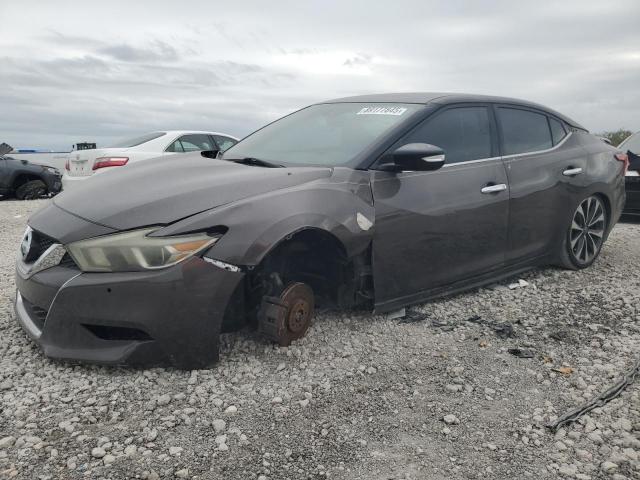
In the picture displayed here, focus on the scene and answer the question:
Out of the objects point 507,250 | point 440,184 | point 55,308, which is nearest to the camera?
point 55,308

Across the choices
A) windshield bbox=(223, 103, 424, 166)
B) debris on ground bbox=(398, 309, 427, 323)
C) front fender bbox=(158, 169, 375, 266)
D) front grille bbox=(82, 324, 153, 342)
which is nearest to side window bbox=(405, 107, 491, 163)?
windshield bbox=(223, 103, 424, 166)

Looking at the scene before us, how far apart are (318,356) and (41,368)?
4.80 ft

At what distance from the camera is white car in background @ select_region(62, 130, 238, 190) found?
8.76 metres

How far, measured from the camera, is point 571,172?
15.8 ft

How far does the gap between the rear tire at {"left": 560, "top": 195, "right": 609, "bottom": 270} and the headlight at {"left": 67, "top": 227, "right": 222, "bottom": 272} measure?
139 inches

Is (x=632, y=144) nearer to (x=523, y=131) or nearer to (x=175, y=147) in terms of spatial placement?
(x=523, y=131)

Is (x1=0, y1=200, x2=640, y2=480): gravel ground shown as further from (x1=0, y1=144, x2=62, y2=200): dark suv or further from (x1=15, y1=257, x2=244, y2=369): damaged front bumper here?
(x1=0, y1=144, x2=62, y2=200): dark suv

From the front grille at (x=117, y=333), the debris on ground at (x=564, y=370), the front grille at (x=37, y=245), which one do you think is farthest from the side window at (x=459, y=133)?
the front grille at (x=37, y=245)

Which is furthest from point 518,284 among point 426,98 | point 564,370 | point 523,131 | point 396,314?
point 426,98

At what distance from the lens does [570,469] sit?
227 cm

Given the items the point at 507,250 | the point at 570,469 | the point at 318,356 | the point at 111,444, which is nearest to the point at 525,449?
the point at 570,469

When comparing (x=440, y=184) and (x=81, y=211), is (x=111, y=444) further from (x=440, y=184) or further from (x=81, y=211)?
(x=440, y=184)

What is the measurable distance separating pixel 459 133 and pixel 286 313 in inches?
75.6

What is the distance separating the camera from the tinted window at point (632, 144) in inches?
302
